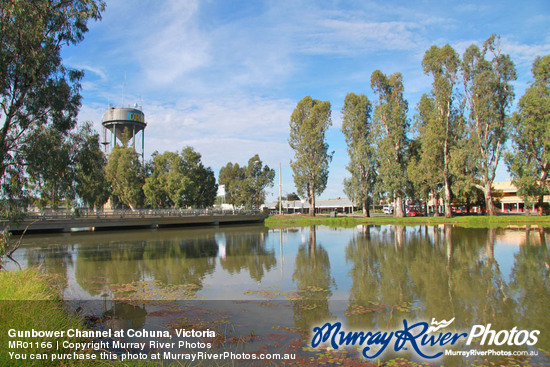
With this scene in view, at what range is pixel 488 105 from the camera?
143ft

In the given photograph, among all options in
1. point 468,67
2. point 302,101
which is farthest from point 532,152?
point 302,101

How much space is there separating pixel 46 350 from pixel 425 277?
1203cm

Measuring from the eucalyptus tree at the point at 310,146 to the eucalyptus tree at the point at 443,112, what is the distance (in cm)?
1614

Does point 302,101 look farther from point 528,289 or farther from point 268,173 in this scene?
point 528,289

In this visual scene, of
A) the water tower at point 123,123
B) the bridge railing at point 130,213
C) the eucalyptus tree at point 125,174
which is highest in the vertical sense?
the water tower at point 123,123

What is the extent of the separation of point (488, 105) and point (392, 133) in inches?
470

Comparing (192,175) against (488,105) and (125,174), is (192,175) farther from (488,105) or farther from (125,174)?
(488,105)

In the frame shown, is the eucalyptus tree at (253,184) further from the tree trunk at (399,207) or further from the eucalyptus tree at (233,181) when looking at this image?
the tree trunk at (399,207)

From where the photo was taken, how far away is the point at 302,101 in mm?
59094

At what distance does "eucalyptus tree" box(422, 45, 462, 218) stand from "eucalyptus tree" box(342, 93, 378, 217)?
8.31 m

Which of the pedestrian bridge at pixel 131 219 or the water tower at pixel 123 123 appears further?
the water tower at pixel 123 123

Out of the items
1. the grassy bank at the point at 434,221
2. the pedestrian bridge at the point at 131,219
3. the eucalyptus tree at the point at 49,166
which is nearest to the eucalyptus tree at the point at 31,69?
the eucalyptus tree at the point at 49,166

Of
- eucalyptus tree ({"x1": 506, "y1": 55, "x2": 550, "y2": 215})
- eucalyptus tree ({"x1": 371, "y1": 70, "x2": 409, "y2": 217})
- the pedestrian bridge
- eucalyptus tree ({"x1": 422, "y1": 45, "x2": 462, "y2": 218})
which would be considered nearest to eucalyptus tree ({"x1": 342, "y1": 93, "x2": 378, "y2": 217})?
eucalyptus tree ({"x1": 371, "y1": 70, "x2": 409, "y2": 217})

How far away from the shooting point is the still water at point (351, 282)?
8.77m
